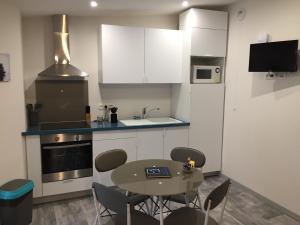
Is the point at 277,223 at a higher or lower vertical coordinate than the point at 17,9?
Answer: lower

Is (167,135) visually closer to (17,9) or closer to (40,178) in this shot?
(40,178)

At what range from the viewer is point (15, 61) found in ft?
9.61

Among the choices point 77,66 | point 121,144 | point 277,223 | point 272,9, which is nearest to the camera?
point 277,223

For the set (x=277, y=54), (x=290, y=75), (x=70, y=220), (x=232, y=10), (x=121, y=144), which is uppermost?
(x=232, y=10)

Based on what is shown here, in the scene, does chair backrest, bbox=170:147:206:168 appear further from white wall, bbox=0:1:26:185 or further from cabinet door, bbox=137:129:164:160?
white wall, bbox=0:1:26:185

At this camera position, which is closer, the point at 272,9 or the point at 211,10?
the point at 272,9

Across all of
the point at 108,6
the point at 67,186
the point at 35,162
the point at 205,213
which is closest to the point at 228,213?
the point at 205,213

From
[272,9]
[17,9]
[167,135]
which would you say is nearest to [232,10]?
[272,9]

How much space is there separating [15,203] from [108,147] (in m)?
1.27

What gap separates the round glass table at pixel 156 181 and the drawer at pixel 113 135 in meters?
0.96

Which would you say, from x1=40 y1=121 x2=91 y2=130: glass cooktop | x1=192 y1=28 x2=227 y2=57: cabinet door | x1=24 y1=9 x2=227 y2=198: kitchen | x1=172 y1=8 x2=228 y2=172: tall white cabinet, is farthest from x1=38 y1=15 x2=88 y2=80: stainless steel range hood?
x1=192 y1=28 x2=227 y2=57: cabinet door

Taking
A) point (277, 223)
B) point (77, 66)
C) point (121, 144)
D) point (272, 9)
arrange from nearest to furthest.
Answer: point (277, 223) → point (272, 9) → point (121, 144) → point (77, 66)

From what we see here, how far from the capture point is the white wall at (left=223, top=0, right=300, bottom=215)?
290cm

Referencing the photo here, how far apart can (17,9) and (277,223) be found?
12.5ft
